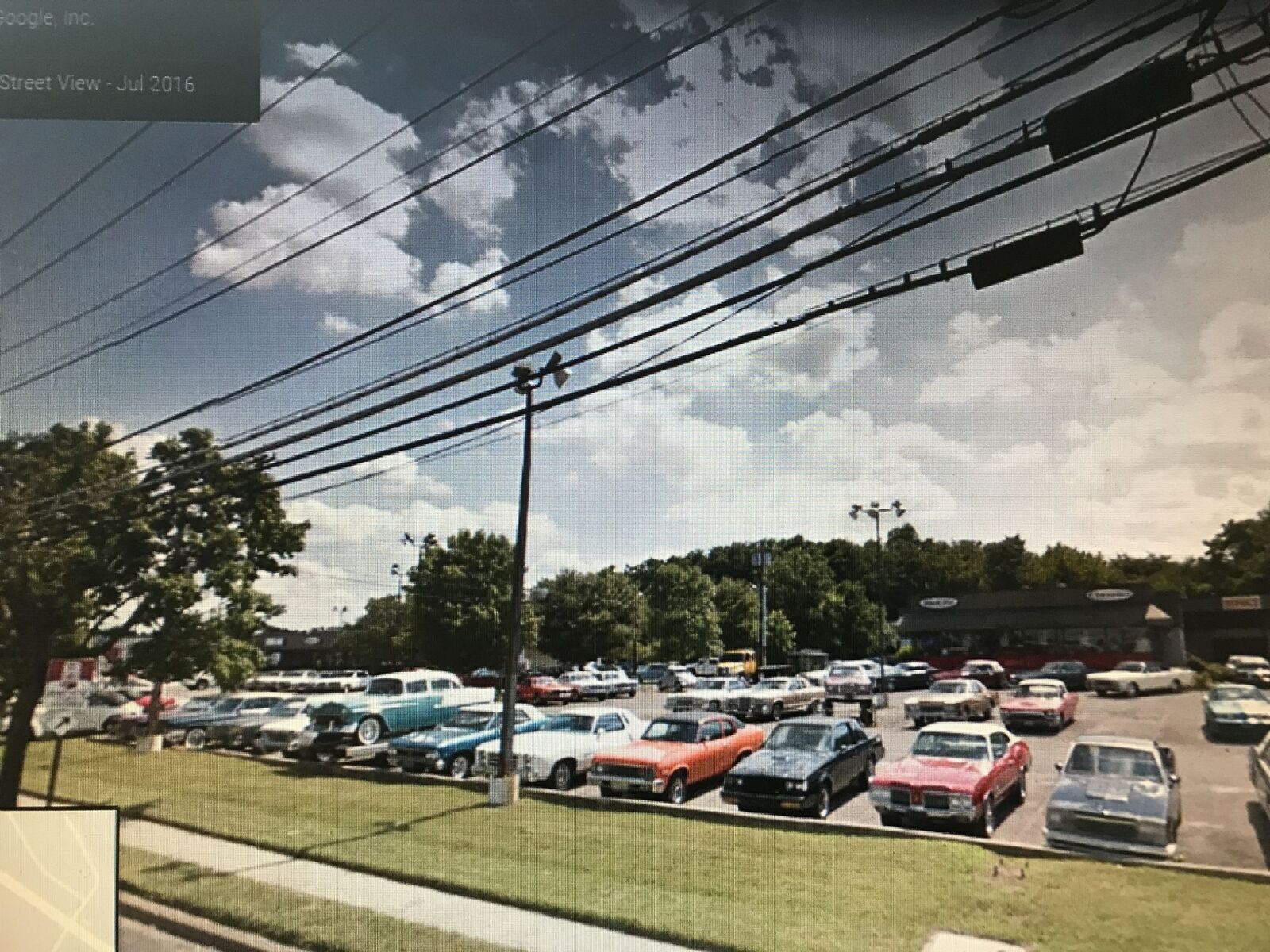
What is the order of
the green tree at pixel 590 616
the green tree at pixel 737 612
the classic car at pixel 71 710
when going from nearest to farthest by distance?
the classic car at pixel 71 710 < the green tree at pixel 737 612 < the green tree at pixel 590 616

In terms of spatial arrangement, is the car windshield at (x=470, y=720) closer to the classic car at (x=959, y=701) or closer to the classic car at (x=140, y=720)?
the classic car at (x=140, y=720)

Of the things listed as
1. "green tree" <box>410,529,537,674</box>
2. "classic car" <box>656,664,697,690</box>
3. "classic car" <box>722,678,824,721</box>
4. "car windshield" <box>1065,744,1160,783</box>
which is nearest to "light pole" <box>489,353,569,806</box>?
"green tree" <box>410,529,537,674</box>

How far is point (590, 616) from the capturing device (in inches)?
320

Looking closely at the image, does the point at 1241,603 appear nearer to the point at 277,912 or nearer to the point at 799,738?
the point at 799,738

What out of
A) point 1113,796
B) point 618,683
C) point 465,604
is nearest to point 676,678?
point 618,683

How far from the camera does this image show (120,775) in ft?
23.2

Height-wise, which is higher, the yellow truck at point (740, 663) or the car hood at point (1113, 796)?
the yellow truck at point (740, 663)

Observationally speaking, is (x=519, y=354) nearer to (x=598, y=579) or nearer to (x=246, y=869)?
(x=598, y=579)

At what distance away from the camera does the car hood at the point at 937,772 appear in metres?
5.15

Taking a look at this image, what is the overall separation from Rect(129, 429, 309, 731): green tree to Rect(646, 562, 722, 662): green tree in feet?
10.9

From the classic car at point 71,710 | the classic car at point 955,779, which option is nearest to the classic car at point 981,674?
the classic car at point 955,779

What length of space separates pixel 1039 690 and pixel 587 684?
5.81 m

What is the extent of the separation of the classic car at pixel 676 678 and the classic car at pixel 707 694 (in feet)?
0.58

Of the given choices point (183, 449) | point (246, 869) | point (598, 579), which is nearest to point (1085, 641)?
point (598, 579)
